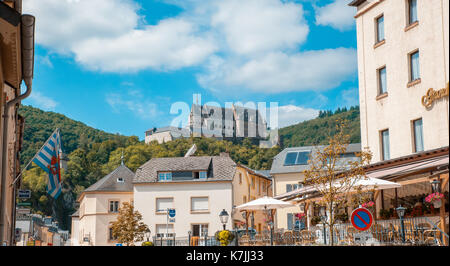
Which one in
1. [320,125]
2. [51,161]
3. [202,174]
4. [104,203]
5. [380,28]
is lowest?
[104,203]

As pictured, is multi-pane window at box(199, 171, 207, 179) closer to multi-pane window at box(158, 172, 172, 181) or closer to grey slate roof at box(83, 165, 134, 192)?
multi-pane window at box(158, 172, 172, 181)

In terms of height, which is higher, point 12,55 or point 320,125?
point 320,125

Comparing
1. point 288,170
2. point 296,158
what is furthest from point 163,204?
point 296,158

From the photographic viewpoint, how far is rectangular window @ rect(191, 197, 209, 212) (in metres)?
44.2

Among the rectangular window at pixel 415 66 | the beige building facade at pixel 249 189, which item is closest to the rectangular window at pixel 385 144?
the rectangular window at pixel 415 66

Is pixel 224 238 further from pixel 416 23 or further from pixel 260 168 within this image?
pixel 260 168

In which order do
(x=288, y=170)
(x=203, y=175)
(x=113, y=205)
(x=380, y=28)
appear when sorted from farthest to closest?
1. (x=113, y=205)
2. (x=203, y=175)
3. (x=288, y=170)
4. (x=380, y=28)

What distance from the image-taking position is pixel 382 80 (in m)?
19.8

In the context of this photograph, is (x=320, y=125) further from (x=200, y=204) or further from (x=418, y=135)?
(x=200, y=204)

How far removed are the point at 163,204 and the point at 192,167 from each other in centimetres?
406

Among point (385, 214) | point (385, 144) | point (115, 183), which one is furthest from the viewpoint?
point (115, 183)

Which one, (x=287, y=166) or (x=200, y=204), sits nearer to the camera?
(x=200, y=204)

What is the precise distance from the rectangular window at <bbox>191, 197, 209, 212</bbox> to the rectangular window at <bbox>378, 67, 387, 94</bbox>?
86.9 ft
